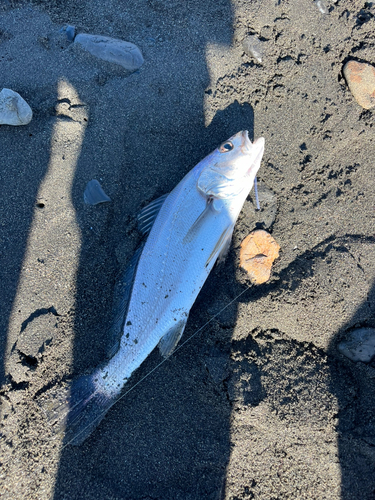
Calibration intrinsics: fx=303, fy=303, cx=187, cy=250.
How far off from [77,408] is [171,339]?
0.93 meters

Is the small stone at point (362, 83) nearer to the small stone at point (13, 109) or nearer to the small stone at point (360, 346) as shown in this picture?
the small stone at point (360, 346)

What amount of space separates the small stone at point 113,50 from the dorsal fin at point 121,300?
1.78 m

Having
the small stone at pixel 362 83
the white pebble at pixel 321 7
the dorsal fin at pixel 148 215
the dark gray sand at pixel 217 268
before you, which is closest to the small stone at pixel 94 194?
the dark gray sand at pixel 217 268

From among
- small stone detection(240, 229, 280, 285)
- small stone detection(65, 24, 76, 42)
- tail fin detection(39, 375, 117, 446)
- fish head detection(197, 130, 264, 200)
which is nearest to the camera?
tail fin detection(39, 375, 117, 446)

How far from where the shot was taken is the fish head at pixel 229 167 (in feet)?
Answer: 8.73

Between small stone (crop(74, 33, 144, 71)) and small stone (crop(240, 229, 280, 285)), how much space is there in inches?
79.0

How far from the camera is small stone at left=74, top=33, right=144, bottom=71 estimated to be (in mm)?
2883

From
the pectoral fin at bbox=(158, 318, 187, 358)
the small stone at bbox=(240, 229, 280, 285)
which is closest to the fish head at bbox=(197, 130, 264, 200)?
the small stone at bbox=(240, 229, 280, 285)

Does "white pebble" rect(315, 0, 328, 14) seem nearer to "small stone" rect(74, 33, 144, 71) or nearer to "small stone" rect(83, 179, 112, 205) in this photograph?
"small stone" rect(74, 33, 144, 71)

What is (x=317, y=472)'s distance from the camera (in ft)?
8.14

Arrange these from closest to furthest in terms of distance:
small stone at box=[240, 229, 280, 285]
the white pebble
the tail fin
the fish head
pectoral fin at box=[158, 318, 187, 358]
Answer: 1. the tail fin
2. pectoral fin at box=[158, 318, 187, 358]
3. the fish head
4. small stone at box=[240, 229, 280, 285]
5. the white pebble

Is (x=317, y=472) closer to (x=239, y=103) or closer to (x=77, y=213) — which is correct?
(x=77, y=213)

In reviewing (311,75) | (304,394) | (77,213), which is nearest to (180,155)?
(77,213)

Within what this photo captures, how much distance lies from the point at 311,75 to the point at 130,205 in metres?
2.19
